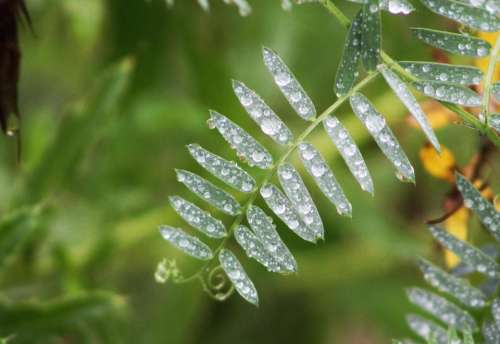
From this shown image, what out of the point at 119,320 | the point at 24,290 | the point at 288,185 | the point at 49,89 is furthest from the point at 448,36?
the point at 49,89

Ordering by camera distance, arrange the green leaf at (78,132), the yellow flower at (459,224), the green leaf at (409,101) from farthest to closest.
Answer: the green leaf at (78,132), the yellow flower at (459,224), the green leaf at (409,101)

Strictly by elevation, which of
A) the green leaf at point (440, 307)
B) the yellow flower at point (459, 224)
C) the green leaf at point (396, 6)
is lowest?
the green leaf at point (440, 307)

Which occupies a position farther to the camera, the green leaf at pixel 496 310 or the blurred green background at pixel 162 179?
the blurred green background at pixel 162 179

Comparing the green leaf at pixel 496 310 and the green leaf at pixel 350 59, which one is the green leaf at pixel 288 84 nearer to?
the green leaf at pixel 350 59

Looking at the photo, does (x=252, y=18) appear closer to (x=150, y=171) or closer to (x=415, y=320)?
(x=150, y=171)

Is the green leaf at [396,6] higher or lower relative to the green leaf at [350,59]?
higher

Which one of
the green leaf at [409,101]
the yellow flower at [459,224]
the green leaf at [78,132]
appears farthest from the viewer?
the green leaf at [78,132]

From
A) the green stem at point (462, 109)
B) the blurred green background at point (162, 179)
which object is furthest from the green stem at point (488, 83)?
the blurred green background at point (162, 179)

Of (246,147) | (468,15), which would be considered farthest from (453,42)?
(246,147)
